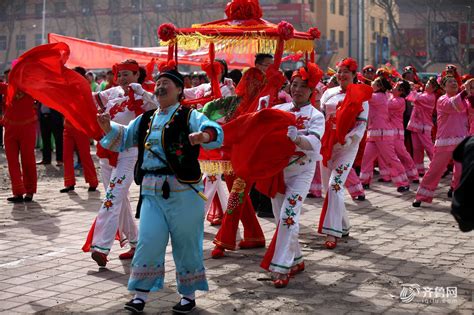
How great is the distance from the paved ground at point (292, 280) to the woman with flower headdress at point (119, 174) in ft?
0.84

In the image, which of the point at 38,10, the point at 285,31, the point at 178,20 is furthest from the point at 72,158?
the point at 38,10

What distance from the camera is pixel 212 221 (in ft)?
34.1

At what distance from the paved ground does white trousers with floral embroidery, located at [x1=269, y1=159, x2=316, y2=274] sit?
0.23 metres

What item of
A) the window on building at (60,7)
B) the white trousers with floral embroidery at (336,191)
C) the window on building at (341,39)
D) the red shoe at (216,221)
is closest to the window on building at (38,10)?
the window on building at (60,7)

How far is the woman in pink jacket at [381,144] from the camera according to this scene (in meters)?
13.9

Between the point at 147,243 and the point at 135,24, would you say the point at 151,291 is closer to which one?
the point at 147,243

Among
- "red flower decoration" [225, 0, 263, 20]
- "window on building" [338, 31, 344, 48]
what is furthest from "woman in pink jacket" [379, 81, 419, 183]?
"window on building" [338, 31, 344, 48]


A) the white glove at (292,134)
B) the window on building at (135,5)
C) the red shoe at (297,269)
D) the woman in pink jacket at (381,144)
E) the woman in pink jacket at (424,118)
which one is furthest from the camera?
the window on building at (135,5)

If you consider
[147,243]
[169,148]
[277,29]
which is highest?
[277,29]

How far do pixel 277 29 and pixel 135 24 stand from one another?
189 feet

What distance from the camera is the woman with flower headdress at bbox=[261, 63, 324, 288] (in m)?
7.26

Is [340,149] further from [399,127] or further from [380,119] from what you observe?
[399,127]

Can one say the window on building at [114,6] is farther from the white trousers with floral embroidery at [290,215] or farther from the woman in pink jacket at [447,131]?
the white trousers with floral embroidery at [290,215]

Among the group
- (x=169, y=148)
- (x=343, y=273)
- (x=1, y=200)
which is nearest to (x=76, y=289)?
(x=169, y=148)
